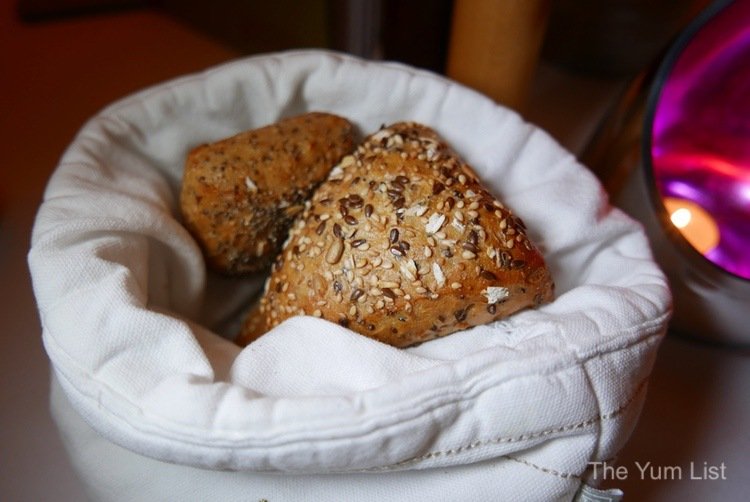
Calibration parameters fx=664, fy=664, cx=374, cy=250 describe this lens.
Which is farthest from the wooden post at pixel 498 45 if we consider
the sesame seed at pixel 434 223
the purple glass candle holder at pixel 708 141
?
the sesame seed at pixel 434 223

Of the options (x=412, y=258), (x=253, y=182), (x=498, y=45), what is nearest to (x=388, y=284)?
(x=412, y=258)

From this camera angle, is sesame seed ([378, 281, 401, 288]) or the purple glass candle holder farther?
the purple glass candle holder

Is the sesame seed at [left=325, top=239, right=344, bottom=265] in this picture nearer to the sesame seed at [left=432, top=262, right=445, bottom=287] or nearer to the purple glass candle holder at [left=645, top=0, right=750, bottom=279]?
the sesame seed at [left=432, top=262, right=445, bottom=287]

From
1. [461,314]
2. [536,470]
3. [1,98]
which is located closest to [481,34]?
[461,314]

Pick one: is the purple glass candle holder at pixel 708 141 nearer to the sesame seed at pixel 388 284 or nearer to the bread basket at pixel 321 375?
the bread basket at pixel 321 375

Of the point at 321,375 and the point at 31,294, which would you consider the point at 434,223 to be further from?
the point at 31,294

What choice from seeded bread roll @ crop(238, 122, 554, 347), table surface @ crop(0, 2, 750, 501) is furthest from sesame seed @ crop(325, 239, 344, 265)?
table surface @ crop(0, 2, 750, 501)
